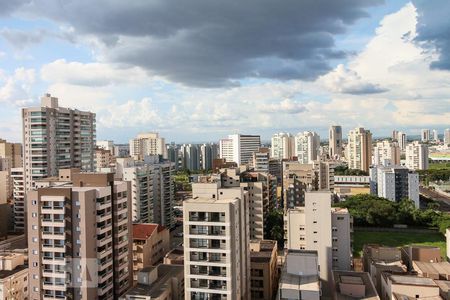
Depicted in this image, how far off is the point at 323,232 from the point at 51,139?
83.5 feet

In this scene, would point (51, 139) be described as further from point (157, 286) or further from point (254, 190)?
point (157, 286)

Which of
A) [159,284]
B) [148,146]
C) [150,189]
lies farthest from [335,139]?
[159,284]

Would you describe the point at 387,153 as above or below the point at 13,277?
above

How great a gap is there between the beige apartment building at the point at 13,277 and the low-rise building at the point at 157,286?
6554mm

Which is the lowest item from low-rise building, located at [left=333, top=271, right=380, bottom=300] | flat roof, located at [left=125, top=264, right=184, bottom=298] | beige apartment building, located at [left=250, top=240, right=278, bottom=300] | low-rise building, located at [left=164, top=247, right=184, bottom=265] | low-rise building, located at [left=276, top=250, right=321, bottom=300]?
beige apartment building, located at [left=250, top=240, right=278, bottom=300]

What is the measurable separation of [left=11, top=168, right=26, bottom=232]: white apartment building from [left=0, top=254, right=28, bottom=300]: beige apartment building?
597 inches

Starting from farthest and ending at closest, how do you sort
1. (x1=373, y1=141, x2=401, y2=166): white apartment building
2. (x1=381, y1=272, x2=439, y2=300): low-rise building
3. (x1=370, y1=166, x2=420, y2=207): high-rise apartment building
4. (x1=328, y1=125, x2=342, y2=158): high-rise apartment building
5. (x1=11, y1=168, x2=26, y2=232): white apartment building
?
(x1=328, y1=125, x2=342, y2=158): high-rise apartment building
(x1=373, y1=141, x2=401, y2=166): white apartment building
(x1=370, y1=166, x2=420, y2=207): high-rise apartment building
(x1=11, y1=168, x2=26, y2=232): white apartment building
(x1=381, y1=272, x2=439, y2=300): low-rise building

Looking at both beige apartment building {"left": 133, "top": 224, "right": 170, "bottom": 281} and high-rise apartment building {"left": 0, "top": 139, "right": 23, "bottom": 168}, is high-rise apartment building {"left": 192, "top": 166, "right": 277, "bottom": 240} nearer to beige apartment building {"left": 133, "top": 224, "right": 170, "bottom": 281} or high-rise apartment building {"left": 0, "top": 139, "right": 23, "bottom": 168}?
beige apartment building {"left": 133, "top": 224, "right": 170, "bottom": 281}

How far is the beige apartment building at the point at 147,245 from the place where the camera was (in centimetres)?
2406

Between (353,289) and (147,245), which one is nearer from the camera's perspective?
(353,289)

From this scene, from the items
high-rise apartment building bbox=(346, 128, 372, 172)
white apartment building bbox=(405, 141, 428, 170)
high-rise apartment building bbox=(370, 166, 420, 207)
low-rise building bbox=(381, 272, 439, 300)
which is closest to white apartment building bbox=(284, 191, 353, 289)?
low-rise building bbox=(381, 272, 439, 300)

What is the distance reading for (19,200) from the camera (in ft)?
116

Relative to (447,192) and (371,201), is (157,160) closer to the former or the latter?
(371,201)

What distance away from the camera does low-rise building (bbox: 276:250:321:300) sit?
14508mm
